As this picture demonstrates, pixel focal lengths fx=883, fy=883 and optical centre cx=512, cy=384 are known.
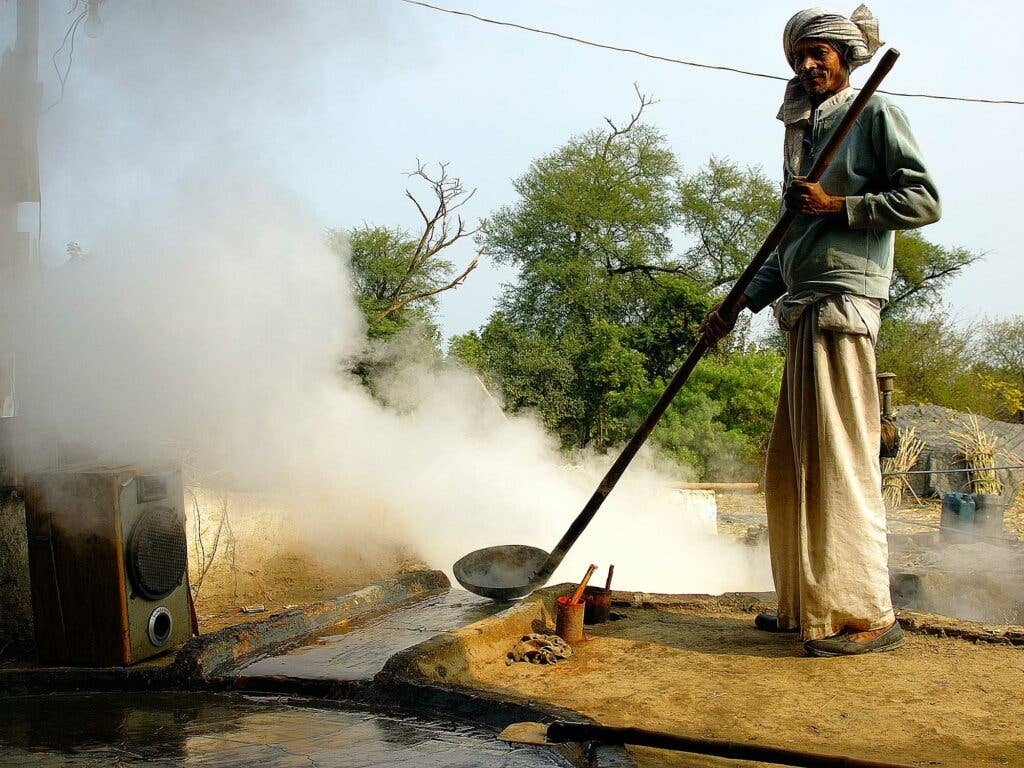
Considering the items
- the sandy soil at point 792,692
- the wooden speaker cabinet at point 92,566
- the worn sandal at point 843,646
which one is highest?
the wooden speaker cabinet at point 92,566

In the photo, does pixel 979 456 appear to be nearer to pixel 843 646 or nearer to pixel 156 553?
pixel 843 646

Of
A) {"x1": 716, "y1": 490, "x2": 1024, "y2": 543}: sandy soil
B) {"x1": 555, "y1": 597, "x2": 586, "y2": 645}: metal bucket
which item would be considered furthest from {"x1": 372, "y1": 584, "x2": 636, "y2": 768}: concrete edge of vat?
{"x1": 716, "y1": 490, "x2": 1024, "y2": 543}: sandy soil

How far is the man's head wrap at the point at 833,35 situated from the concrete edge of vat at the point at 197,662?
3.37 metres

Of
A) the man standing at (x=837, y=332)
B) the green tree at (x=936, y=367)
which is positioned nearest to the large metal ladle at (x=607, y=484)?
the man standing at (x=837, y=332)

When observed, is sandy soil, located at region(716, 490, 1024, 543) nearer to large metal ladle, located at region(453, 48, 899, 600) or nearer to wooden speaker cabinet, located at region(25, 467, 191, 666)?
large metal ladle, located at region(453, 48, 899, 600)

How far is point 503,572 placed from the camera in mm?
5078

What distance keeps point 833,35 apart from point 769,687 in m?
2.49

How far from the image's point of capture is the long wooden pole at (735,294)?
318cm

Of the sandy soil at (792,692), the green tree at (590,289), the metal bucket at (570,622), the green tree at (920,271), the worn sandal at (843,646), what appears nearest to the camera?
the sandy soil at (792,692)

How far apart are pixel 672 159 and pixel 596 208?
3.08 metres

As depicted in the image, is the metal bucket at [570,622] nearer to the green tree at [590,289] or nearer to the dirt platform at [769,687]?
the dirt platform at [769,687]

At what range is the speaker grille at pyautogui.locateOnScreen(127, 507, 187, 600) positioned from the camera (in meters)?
4.37

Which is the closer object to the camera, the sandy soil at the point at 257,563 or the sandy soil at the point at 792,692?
the sandy soil at the point at 792,692

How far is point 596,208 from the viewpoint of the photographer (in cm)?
2139
